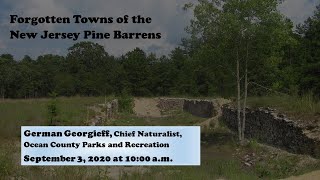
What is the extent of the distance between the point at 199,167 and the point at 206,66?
37.6ft

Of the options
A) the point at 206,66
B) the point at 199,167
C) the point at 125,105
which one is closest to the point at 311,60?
the point at 125,105

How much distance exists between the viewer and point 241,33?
74.9 feet

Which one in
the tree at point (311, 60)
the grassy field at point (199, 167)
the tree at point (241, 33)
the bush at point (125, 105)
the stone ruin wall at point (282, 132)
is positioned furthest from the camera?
the bush at point (125, 105)

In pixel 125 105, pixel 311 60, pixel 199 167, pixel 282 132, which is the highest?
pixel 311 60

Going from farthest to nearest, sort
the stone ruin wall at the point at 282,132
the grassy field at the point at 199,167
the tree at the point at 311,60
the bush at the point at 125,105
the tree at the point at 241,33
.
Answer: the bush at the point at 125,105
the tree at the point at 311,60
the tree at the point at 241,33
the stone ruin wall at the point at 282,132
the grassy field at the point at 199,167

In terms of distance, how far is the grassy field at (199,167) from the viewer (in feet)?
30.9

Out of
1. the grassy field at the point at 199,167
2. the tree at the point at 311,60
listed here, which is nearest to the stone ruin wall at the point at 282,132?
the grassy field at the point at 199,167

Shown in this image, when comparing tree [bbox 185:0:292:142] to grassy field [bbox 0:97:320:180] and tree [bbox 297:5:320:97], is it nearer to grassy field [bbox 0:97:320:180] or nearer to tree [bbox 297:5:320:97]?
grassy field [bbox 0:97:320:180]

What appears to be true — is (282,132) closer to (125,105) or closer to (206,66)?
(206,66)

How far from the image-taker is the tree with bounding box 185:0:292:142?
22.2 meters

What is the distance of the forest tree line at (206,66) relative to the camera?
22.7m

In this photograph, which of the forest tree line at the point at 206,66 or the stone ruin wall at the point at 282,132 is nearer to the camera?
the stone ruin wall at the point at 282,132

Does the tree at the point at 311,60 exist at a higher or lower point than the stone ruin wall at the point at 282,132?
higher

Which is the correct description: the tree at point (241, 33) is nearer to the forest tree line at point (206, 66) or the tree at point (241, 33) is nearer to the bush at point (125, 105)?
the forest tree line at point (206, 66)
